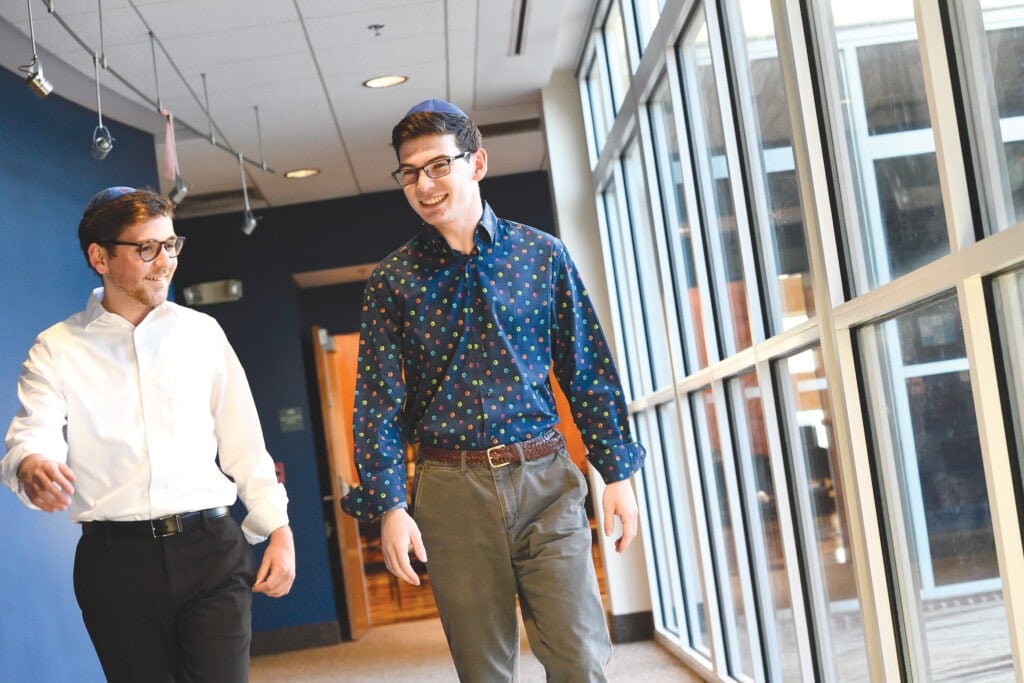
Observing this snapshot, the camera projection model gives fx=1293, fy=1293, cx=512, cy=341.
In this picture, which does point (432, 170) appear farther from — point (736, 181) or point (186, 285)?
point (186, 285)

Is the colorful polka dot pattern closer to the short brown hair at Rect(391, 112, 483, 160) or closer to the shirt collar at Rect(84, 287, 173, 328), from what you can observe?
the short brown hair at Rect(391, 112, 483, 160)

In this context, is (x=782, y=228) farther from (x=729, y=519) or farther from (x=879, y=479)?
(x=729, y=519)

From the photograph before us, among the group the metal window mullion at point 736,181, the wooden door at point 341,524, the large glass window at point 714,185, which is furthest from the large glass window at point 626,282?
the wooden door at point 341,524

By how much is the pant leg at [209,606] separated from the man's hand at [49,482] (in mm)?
254

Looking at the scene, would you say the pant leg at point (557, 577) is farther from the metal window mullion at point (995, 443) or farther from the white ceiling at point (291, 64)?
the white ceiling at point (291, 64)

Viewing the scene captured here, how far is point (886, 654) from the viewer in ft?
9.19

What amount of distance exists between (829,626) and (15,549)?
290cm

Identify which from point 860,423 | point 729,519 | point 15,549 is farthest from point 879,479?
point 15,549

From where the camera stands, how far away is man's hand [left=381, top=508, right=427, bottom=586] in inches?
86.9

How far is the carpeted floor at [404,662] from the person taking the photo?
6.00 m

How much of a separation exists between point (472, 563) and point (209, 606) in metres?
0.57

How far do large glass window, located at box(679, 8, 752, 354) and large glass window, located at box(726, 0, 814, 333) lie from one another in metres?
0.26

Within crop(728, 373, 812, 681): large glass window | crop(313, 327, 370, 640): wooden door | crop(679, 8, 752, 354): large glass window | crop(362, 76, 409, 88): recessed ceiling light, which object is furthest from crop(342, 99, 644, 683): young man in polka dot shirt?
crop(313, 327, 370, 640): wooden door

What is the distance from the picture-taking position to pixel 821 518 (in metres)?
3.40
